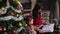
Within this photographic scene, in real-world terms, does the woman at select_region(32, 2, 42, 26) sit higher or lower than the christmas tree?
lower

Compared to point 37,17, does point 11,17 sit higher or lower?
higher

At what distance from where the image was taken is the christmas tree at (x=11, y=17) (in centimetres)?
337

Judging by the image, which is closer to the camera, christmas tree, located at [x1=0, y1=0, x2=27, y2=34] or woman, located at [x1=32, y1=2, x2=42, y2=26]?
christmas tree, located at [x1=0, y1=0, x2=27, y2=34]

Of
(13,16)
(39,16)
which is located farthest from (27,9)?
(13,16)

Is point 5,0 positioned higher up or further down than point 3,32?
higher up

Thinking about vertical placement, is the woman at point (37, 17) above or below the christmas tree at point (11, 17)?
below

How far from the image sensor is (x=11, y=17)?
11.1 ft

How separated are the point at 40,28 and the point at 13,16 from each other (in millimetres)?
1790

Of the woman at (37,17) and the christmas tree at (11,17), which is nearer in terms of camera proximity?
the christmas tree at (11,17)

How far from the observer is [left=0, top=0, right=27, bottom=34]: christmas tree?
11.0 feet

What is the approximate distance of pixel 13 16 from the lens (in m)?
3.40

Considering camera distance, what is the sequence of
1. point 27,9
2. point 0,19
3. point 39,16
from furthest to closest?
point 27,9 < point 39,16 < point 0,19

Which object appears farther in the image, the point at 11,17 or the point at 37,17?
the point at 37,17

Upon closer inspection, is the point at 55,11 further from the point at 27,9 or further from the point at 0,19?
the point at 0,19
